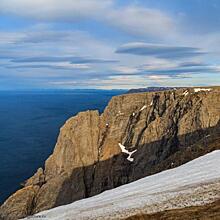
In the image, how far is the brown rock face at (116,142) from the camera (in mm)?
106500

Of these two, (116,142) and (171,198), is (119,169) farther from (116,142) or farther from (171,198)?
(171,198)

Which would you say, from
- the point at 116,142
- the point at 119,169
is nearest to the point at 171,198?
the point at 119,169

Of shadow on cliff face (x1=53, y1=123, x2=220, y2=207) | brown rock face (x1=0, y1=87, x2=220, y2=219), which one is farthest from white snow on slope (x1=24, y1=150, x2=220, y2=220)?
shadow on cliff face (x1=53, y1=123, x2=220, y2=207)

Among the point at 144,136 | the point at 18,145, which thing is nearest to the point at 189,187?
the point at 144,136

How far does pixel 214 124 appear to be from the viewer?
112m

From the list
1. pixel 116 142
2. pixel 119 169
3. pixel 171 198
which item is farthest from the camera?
pixel 116 142

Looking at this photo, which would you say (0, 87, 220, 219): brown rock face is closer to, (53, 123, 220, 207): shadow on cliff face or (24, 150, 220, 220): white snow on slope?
(53, 123, 220, 207): shadow on cliff face

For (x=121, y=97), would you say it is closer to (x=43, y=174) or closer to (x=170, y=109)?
(x=170, y=109)

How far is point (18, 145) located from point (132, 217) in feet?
520

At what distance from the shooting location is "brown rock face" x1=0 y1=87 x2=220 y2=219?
106 m

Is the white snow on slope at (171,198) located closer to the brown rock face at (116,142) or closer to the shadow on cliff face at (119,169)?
the brown rock face at (116,142)

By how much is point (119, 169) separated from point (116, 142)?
1305cm

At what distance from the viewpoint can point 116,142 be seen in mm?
123438

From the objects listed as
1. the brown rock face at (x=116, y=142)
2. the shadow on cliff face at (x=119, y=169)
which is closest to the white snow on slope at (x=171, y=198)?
the brown rock face at (x=116, y=142)
